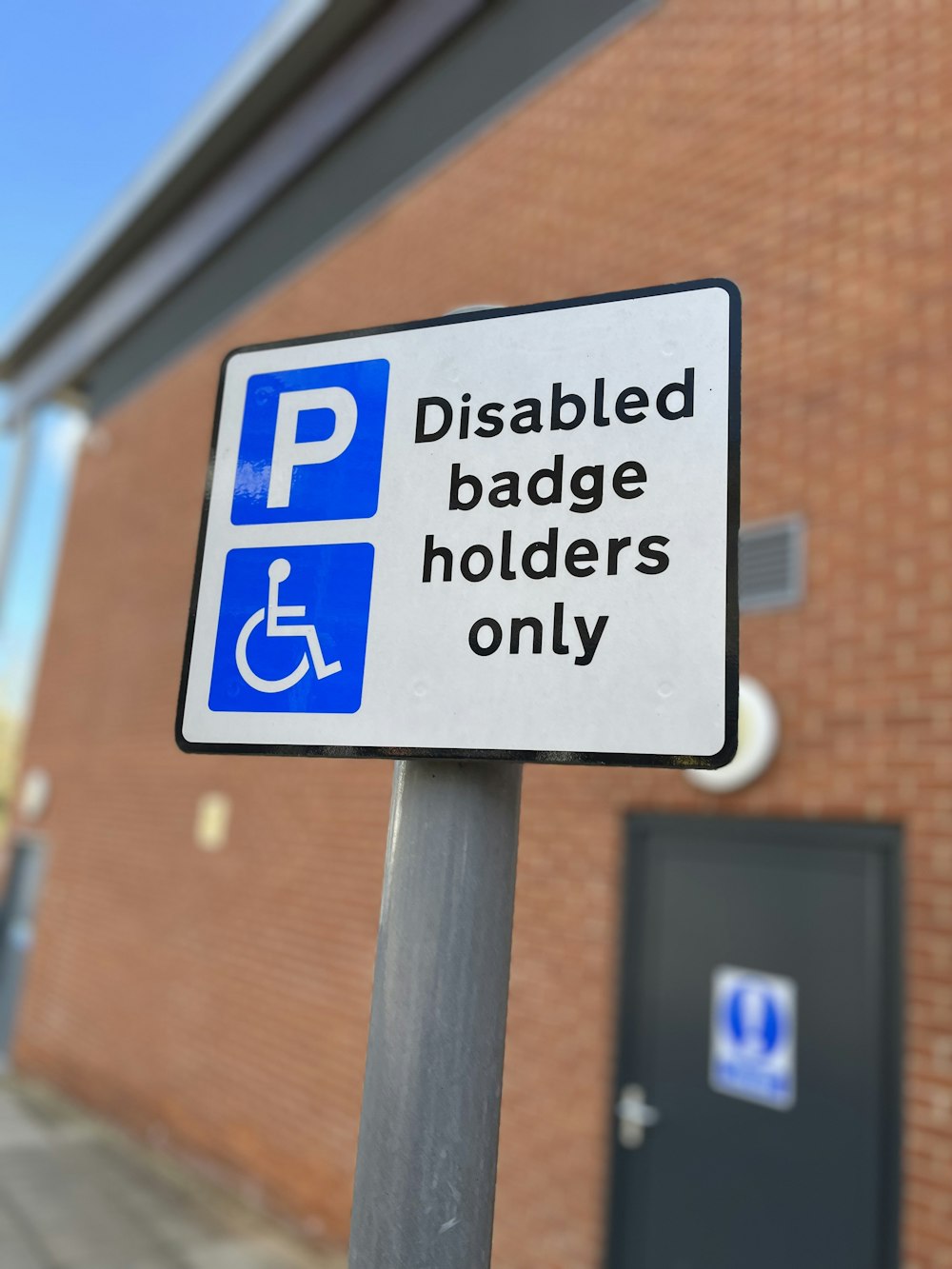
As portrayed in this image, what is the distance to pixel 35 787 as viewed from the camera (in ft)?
36.4

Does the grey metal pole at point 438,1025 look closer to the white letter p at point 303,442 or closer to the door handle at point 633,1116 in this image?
the white letter p at point 303,442

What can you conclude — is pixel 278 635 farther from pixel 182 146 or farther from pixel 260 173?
pixel 182 146

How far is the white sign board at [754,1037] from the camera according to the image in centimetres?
381

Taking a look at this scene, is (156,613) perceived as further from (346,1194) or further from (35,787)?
(346,1194)

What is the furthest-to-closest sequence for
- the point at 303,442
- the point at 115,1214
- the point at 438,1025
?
1. the point at 115,1214
2. the point at 303,442
3. the point at 438,1025

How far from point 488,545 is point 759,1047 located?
346 centimetres

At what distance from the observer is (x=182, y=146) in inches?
357

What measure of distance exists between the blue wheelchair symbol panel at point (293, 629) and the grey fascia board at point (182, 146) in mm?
7370

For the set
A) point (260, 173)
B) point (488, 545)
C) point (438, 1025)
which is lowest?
point (438, 1025)

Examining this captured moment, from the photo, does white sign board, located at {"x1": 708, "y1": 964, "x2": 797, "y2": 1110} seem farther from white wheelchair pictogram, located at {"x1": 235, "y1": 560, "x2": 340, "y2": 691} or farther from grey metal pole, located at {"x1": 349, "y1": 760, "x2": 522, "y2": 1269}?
white wheelchair pictogram, located at {"x1": 235, "y1": 560, "x2": 340, "y2": 691}

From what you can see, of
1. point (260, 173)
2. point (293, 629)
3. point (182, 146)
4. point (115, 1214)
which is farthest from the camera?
point (182, 146)

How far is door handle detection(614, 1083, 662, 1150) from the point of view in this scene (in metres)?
4.14

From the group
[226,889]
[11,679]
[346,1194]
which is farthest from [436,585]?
A: [11,679]

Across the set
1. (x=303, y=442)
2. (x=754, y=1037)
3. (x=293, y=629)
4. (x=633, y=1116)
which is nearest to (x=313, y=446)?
(x=303, y=442)
